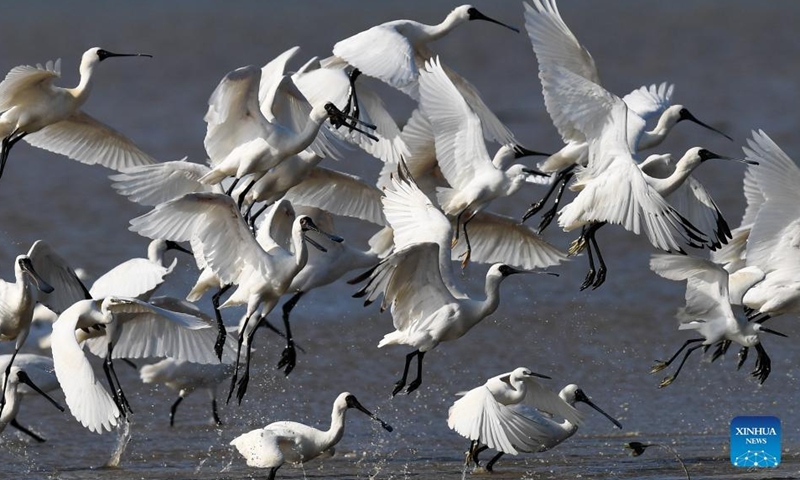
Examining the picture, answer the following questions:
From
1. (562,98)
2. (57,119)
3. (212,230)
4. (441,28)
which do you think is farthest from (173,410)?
(562,98)

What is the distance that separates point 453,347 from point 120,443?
4629 mm

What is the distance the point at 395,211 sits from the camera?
13555 mm

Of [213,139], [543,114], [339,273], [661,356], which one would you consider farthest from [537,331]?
[543,114]

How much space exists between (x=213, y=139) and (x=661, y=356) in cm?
552

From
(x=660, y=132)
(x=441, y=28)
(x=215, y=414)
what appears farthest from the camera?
(x=441, y=28)

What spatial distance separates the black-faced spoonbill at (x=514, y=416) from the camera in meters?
11.9

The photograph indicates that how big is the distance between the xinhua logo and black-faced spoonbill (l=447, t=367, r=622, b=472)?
3.44 ft

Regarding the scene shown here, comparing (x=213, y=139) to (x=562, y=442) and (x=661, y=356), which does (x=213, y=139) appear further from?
(x=661, y=356)

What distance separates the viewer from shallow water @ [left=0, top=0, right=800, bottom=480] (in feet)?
44.3

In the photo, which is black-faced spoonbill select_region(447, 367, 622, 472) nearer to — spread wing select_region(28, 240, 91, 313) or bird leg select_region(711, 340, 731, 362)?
bird leg select_region(711, 340, 731, 362)

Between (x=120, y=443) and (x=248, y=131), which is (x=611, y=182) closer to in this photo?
(x=248, y=131)

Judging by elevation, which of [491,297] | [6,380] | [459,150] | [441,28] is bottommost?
[6,380]

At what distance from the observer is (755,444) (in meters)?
12.8

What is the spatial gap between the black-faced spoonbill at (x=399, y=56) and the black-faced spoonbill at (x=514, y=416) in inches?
104
